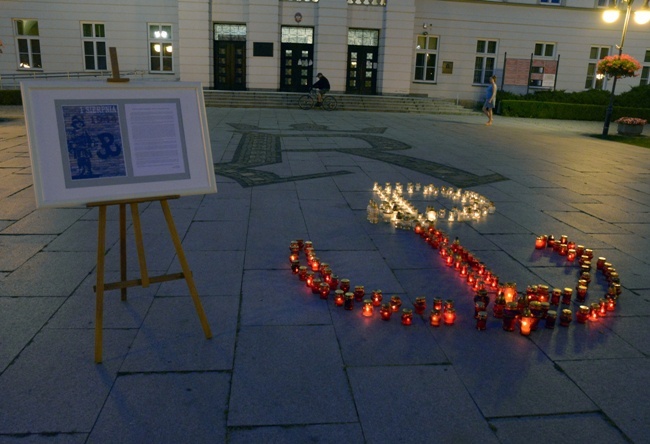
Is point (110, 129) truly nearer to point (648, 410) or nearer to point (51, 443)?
point (51, 443)

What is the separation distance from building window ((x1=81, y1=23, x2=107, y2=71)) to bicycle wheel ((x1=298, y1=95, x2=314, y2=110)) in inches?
465

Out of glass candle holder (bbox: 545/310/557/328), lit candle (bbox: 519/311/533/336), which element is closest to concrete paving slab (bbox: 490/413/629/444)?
lit candle (bbox: 519/311/533/336)

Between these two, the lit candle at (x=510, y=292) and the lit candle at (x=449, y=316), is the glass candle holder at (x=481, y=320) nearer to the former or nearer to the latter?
the lit candle at (x=449, y=316)

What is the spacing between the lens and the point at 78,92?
3602 mm

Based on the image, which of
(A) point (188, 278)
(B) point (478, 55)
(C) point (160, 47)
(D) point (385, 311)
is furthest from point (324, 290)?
(B) point (478, 55)

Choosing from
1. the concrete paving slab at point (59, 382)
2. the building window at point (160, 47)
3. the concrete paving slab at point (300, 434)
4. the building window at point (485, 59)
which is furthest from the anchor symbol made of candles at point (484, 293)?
the building window at point (485, 59)

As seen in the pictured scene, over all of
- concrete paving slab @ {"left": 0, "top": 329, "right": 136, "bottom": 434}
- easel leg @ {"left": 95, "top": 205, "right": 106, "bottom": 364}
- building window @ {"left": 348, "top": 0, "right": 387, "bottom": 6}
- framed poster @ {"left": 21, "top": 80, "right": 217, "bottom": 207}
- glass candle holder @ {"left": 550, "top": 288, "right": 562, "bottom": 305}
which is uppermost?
building window @ {"left": 348, "top": 0, "right": 387, "bottom": 6}

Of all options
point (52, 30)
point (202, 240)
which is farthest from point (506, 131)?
point (52, 30)

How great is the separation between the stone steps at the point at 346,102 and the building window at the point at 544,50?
7972 mm

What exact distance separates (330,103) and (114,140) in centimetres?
2400

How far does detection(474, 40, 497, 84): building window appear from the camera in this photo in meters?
32.1

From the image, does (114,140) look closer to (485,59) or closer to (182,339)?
(182,339)

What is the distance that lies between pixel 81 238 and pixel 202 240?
1.47m

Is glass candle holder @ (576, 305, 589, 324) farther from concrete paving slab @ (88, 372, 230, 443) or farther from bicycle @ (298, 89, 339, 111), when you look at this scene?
bicycle @ (298, 89, 339, 111)
